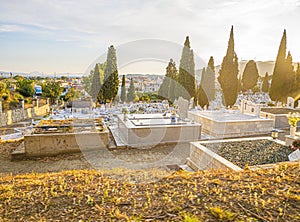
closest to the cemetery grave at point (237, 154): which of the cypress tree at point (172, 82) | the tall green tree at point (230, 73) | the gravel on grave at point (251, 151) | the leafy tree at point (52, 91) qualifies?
the gravel on grave at point (251, 151)

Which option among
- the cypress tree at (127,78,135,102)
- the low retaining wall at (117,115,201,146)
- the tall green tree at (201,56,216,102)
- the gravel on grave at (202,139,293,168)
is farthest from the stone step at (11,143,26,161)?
the cypress tree at (127,78,135,102)

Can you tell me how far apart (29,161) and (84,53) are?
7731mm

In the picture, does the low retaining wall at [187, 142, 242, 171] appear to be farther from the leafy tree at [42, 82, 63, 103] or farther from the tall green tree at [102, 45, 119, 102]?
the leafy tree at [42, 82, 63, 103]

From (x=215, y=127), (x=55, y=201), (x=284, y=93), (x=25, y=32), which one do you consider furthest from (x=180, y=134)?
(x=284, y=93)

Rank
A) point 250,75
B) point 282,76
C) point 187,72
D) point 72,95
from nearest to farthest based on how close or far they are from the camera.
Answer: point 187,72 < point 282,76 < point 72,95 < point 250,75

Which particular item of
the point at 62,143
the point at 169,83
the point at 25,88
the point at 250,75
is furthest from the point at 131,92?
the point at 62,143

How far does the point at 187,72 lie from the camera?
15.4 m

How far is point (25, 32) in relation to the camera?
28.9ft

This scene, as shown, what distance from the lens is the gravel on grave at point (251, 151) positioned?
4.66m

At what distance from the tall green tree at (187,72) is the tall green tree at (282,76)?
6.79 m

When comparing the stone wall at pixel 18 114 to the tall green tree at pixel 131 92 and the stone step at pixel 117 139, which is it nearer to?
the stone step at pixel 117 139

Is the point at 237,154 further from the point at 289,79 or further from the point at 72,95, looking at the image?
the point at 72,95

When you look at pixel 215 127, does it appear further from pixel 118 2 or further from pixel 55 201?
pixel 55 201

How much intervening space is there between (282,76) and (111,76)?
13.4 metres
